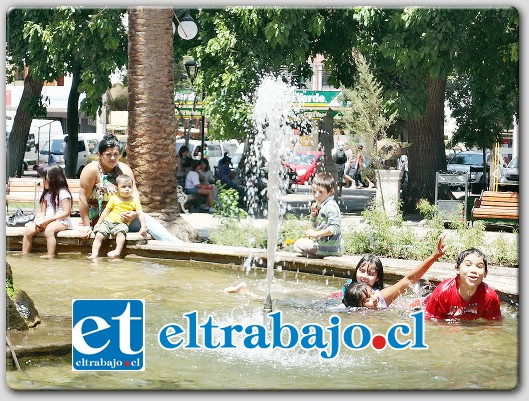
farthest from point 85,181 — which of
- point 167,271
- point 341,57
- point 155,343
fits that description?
point 341,57

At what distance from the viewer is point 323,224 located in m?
7.92

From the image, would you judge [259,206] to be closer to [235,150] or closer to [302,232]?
[302,232]

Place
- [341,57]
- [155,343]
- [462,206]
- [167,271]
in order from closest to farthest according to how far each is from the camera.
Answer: [155,343] < [167,271] < [462,206] < [341,57]

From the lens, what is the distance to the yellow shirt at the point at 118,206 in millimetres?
9070

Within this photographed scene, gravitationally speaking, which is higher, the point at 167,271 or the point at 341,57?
the point at 341,57

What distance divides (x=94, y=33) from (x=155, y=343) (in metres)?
5.54

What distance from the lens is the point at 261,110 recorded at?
30.3 ft

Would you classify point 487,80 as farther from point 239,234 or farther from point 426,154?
point 239,234

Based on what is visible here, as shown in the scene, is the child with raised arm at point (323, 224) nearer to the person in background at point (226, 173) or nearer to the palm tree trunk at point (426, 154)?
the palm tree trunk at point (426, 154)

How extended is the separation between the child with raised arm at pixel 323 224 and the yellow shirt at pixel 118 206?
1651mm

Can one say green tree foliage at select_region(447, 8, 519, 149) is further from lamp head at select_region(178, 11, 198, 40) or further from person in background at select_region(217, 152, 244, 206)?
person in background at select_region(217, 152, 244, 206)

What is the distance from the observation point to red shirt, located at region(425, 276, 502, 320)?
646 cm

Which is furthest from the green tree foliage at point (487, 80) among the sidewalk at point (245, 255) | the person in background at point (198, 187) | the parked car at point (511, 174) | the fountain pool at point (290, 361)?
the person in background at point (198, 187)

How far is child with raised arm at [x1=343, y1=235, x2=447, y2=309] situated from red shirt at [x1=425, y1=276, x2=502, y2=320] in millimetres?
196
